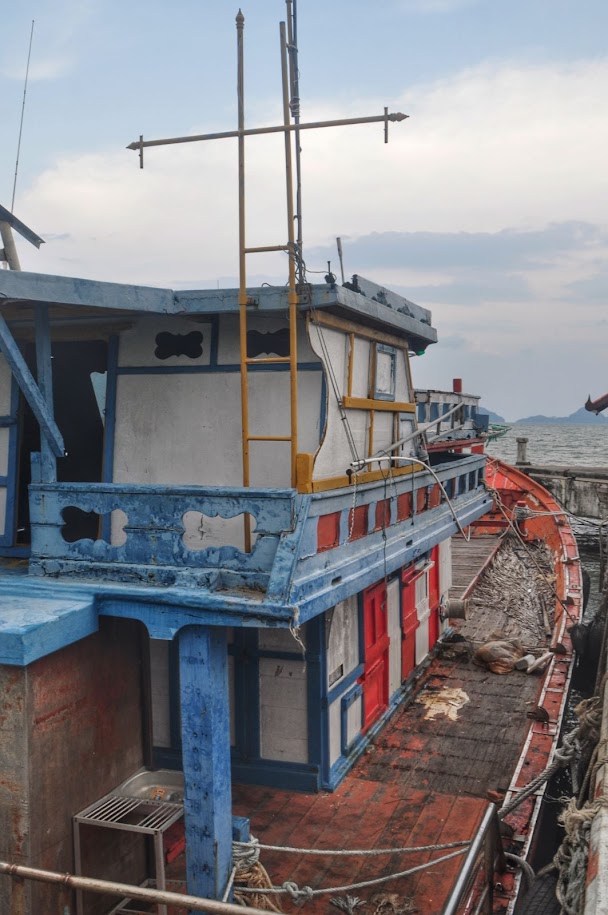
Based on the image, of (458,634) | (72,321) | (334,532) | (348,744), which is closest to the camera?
(334,532)

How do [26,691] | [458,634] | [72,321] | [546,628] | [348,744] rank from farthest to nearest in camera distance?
[546,628]
[458,634]
[348,744]
[72,321]
[26,691]

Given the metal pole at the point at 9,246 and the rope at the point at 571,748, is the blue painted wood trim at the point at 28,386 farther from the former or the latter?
the rope at the point at 571,748

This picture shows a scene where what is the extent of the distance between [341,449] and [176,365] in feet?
5.67

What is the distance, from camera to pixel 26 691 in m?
4.86

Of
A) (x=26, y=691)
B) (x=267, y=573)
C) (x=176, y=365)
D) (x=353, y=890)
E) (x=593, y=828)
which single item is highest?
(x=176, y=365)

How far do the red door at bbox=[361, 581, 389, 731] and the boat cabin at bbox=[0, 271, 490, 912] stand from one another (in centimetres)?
5

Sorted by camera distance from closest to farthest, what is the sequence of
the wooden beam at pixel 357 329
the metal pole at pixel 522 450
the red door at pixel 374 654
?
the wooden beam at pixel 357 329 < the red door at pixel 374 654 < the metal pole at pixel 522 450

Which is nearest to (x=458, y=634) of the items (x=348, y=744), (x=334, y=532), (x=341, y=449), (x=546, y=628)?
(x=546, y=628)

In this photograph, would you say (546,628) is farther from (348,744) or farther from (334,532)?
(334,532)

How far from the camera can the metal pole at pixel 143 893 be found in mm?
3545

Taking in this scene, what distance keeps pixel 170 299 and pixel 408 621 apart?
18.8 feet

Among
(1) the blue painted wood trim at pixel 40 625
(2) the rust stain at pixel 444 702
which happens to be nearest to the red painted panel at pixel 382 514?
(1) the blue painted wood trim at pixel 40 625

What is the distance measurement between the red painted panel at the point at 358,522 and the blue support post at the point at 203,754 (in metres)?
1.52

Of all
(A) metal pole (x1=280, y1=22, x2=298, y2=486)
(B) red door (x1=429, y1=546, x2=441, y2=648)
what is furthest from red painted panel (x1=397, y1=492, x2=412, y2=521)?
(B) red door (x1=429, y1=546, x2=441, y2=648)
